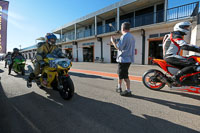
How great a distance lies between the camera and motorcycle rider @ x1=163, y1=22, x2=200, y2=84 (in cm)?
241

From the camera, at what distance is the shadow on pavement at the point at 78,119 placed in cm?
153

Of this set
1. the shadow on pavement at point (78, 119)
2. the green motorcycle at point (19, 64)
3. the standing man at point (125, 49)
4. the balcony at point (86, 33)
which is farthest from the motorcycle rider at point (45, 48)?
the balcony at point (86, 33)

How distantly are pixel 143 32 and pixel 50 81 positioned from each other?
41.2 feet

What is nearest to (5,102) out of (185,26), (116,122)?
(116,122)

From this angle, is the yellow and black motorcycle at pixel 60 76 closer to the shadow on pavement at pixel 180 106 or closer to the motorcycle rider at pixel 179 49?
the shadow on pavement at pixel 180 106

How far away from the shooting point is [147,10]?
13.4 meters

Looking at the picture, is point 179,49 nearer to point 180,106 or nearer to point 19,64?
point 180,106

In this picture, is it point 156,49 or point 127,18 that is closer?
point 156,49

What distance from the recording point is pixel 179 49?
8.45 feet

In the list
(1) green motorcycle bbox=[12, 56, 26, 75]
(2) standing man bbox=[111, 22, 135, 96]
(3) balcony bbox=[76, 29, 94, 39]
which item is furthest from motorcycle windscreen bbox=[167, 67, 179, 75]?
(3) balcony bbox=[76, 29, 94, 39]

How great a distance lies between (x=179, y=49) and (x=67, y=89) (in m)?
3.01

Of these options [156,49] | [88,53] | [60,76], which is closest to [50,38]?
[60,76]

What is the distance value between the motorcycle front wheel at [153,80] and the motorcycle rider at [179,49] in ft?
1.51

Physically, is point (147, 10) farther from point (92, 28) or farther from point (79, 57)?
point (79, 57)
